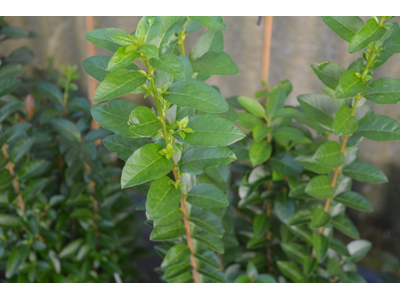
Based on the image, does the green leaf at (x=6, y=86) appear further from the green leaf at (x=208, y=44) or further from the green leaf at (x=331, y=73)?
the green leaf at (x=331, y=73)

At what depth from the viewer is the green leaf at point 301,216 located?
881 millimetres

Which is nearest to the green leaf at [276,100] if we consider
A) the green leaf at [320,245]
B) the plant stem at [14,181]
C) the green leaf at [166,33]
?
the green leaf at [320,245]

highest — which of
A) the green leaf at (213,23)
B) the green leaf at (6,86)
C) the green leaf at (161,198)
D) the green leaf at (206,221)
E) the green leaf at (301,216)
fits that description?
the green leaf at (213,23)

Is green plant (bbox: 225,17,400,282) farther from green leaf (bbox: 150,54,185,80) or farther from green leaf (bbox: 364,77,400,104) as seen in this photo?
green leaf (bbox: 150,54,185,80)

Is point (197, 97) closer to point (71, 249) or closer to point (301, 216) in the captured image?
point (301, 216)

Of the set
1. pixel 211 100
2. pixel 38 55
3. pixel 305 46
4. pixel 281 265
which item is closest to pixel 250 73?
pixel 305 46

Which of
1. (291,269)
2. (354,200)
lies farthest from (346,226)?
(291,269)

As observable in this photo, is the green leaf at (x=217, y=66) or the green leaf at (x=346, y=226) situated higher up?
the green leaf at (x=217, y=66)

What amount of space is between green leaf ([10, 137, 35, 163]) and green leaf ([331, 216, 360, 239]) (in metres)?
0.82

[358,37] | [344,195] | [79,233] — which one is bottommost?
[79,233]

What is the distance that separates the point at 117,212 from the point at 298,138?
75 centimetres

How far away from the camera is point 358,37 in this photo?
585 mm

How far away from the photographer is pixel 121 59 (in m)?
0.47

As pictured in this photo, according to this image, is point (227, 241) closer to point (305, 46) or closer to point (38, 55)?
point (305, 46)
